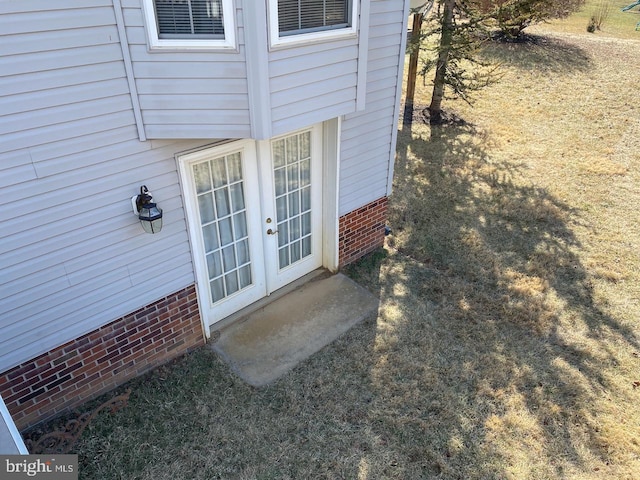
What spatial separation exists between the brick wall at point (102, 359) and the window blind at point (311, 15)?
282 cm

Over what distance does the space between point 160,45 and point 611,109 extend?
12779mm

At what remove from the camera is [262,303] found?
6.12 m

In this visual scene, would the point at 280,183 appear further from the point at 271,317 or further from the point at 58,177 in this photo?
the point at 58,177

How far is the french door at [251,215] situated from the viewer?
4.97 meters

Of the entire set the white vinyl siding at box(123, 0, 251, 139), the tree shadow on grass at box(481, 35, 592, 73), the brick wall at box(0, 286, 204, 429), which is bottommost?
the brick wall at box(0, 286, 204, 429)

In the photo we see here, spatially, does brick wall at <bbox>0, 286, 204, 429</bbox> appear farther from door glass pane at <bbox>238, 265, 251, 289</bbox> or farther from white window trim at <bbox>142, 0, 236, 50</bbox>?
white window trim at <bbox>142, 0, 236, 50</bbox>

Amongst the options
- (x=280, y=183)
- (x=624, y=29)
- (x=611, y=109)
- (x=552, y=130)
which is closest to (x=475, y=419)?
(x=280, y=183)

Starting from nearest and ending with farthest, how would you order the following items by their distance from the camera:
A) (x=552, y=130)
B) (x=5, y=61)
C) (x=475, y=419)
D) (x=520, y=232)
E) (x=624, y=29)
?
(x=5, y=61) < (x=475, y=419) < (x=520, y=232) < (x=552, y=130) < (x=624, y=29)

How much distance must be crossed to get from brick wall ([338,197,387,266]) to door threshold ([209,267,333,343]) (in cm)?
40

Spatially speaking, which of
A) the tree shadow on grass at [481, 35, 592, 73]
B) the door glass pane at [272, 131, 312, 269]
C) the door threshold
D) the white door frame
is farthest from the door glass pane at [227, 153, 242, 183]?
the tree shadow on grass at [481, 35, 592, 73]

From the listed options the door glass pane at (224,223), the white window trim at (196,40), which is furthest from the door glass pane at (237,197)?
the white window trim at (196,40)

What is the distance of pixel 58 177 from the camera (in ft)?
12.3

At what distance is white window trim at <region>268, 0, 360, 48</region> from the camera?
386 centimetres

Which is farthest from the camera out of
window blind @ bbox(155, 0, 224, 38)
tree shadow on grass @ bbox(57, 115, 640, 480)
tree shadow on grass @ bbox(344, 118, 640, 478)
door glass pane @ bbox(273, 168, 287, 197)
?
door glass pane @ bbox(273, 168, 287, 197)
